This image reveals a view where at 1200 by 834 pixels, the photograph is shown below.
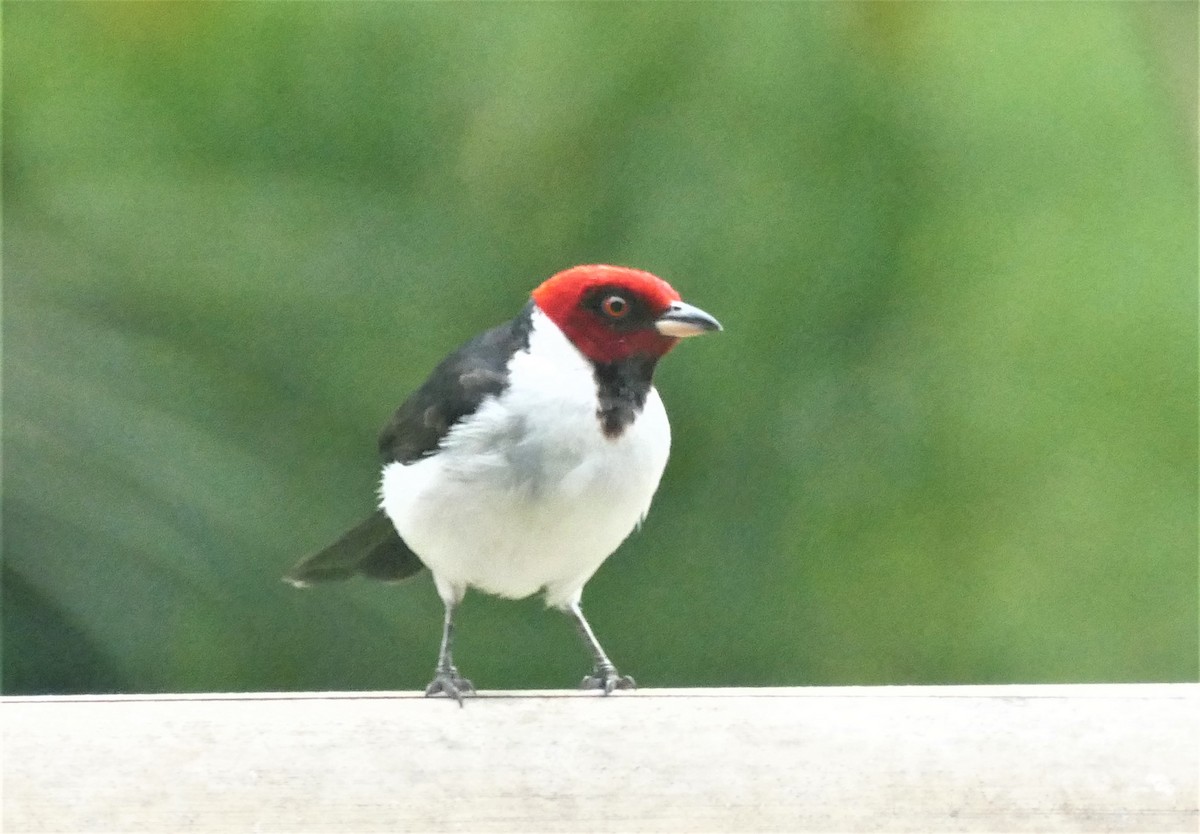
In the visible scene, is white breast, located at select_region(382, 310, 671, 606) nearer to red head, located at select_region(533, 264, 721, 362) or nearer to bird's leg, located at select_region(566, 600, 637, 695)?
red head, located at select_region(533, 264, 721, 362)

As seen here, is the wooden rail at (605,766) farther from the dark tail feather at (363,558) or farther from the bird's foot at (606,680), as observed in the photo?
the dark tail feather at (363,558)

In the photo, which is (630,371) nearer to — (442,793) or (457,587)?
(457,587)

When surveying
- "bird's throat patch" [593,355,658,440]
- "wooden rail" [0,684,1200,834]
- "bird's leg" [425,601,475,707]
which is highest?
"bird's throat patch" [593,355,658,440]

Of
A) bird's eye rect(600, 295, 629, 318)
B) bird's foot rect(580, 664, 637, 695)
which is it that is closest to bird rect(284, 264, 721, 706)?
bird's eye rect(600, 295, 629, 318)

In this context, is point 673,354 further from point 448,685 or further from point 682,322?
point 448,685

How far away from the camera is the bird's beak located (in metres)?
1.90

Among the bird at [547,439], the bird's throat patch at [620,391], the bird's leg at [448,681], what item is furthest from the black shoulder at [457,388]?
the bird's leg at [448,681]

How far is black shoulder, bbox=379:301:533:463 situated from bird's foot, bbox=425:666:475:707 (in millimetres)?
283

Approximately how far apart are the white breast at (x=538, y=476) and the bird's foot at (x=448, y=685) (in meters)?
0.13

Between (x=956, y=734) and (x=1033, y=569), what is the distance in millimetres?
1010

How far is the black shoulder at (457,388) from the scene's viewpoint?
6.55ft

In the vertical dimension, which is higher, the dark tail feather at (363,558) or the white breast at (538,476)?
the white breast at (538,476)

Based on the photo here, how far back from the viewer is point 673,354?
258 centimetres

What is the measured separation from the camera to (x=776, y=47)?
273 cm
